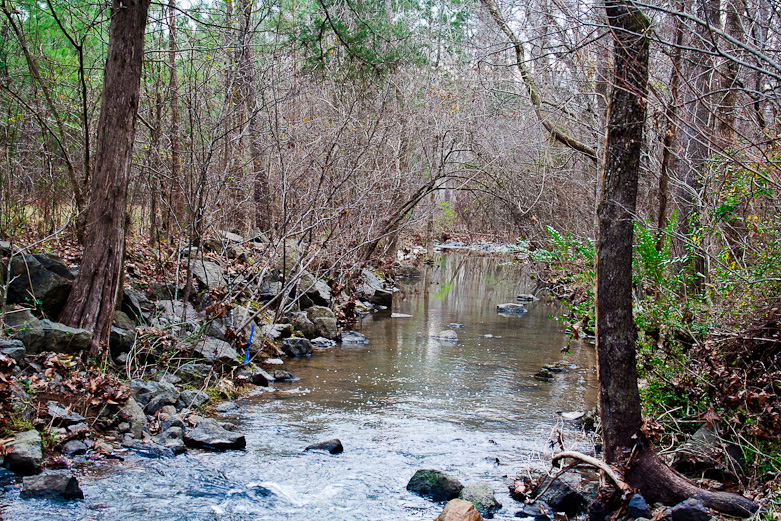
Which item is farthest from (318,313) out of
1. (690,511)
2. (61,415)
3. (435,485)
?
(690,511)

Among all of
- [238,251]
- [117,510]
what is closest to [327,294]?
[238,251]

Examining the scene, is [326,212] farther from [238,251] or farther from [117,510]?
[117,510]

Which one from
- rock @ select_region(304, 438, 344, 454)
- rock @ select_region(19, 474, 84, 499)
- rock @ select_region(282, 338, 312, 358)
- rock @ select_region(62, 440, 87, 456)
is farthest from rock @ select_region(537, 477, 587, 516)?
rock @ select_region(282, 338, 312, 358)

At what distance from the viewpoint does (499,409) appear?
320 inches

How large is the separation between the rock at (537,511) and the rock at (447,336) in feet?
23.1

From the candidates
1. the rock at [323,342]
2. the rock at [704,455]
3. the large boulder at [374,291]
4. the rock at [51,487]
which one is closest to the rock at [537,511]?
the rock at [704,455]

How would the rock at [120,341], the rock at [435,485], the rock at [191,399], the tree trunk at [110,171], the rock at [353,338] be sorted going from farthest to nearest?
1. the rock at [353,338]
2. the rock at [120,341]
3. the rock at [191,399]
4. the tree trunk at [110,171]
5. the rock at [435,485]

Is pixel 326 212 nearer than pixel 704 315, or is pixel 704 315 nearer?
pixel 704 315

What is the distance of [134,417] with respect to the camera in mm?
6477

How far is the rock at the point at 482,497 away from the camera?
17.0 feet

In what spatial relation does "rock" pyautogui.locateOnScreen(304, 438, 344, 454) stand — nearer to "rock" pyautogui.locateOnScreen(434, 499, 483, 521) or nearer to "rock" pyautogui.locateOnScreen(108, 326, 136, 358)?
"rock" pyautogui.locateOnScreen(434, 499, 483, 521)

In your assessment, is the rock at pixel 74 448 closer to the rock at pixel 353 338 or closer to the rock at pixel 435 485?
the rock at pixel 435 485

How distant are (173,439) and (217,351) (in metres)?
2.77

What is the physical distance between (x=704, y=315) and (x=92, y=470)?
572 centimetres
